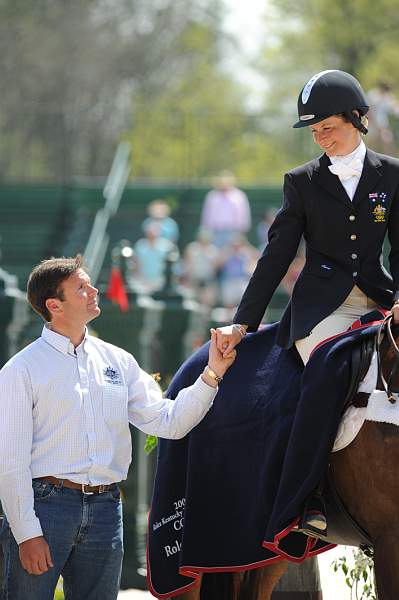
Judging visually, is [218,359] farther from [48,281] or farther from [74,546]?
[74,546]

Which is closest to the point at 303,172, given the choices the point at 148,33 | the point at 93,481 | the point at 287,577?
the point at 93,481

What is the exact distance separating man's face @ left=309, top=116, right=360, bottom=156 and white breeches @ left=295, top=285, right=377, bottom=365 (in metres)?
0.59

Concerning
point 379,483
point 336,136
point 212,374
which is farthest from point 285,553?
point 336,136

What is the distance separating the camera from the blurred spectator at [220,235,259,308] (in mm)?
18375

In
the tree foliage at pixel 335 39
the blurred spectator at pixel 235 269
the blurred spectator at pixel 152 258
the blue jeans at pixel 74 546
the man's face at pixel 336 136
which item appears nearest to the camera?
the blue jeans at pixel 74 546

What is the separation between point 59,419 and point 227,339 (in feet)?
3.09

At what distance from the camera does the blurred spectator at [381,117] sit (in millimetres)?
21047

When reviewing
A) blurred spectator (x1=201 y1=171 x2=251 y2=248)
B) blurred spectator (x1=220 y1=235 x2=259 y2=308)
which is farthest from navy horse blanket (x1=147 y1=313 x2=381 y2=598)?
blurred spectator (x1=201 y1=171 x2=251 y2=248)

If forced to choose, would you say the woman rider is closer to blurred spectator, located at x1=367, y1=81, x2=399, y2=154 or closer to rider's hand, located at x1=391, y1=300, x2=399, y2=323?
rider's hand, located at x1=391, y1=300, x2=399, y2=323

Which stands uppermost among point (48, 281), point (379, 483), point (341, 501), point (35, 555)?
point (48, 281)

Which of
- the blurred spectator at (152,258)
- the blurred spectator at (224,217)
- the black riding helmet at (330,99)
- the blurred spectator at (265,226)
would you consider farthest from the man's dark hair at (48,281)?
the blurred spectator at (224,217)

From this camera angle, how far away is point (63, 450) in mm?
5090

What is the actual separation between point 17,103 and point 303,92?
100ft

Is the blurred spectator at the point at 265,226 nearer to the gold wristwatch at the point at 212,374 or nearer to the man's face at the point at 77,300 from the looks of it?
the gold wristwatch at the point at 212,374
